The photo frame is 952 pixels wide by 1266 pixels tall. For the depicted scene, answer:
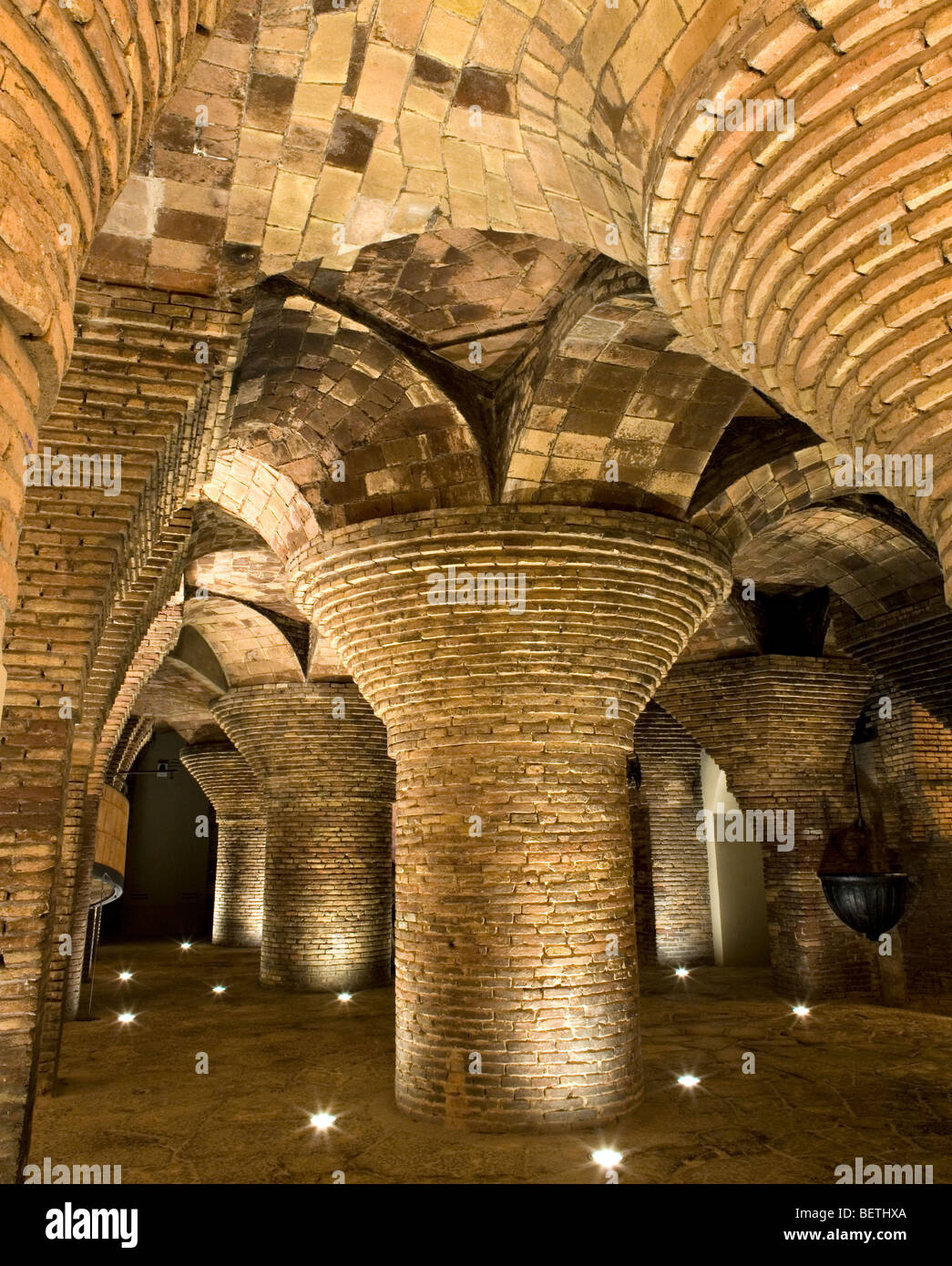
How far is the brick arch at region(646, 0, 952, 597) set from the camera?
7.73 feet

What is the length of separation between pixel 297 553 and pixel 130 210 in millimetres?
2837

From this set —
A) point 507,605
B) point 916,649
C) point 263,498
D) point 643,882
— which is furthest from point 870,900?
point 263,498

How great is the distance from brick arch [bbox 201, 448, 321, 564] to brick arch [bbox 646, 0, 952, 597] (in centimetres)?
387

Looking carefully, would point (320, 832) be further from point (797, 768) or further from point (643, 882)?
point (797, 768)

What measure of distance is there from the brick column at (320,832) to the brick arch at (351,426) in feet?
16.4

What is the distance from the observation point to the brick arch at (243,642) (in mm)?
10734

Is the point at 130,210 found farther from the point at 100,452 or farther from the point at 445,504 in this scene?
the point at 445,504

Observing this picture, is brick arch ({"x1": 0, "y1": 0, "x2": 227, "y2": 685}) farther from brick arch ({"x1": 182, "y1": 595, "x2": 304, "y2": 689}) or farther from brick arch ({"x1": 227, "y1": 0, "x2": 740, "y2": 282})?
brick arch ({"x1": 182, "y1": 595, "x2": 304, "y2": 689})

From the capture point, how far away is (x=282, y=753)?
37.4ft

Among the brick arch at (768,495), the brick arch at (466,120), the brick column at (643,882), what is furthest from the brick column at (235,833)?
the brick arch at (466,120)

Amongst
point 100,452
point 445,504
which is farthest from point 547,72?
point 445,504

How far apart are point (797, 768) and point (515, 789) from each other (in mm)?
5101

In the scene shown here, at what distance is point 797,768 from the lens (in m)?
10.1

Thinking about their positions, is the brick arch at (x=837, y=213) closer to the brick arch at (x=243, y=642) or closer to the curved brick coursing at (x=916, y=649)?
the curved brick coursing at (x=916, y=649)
